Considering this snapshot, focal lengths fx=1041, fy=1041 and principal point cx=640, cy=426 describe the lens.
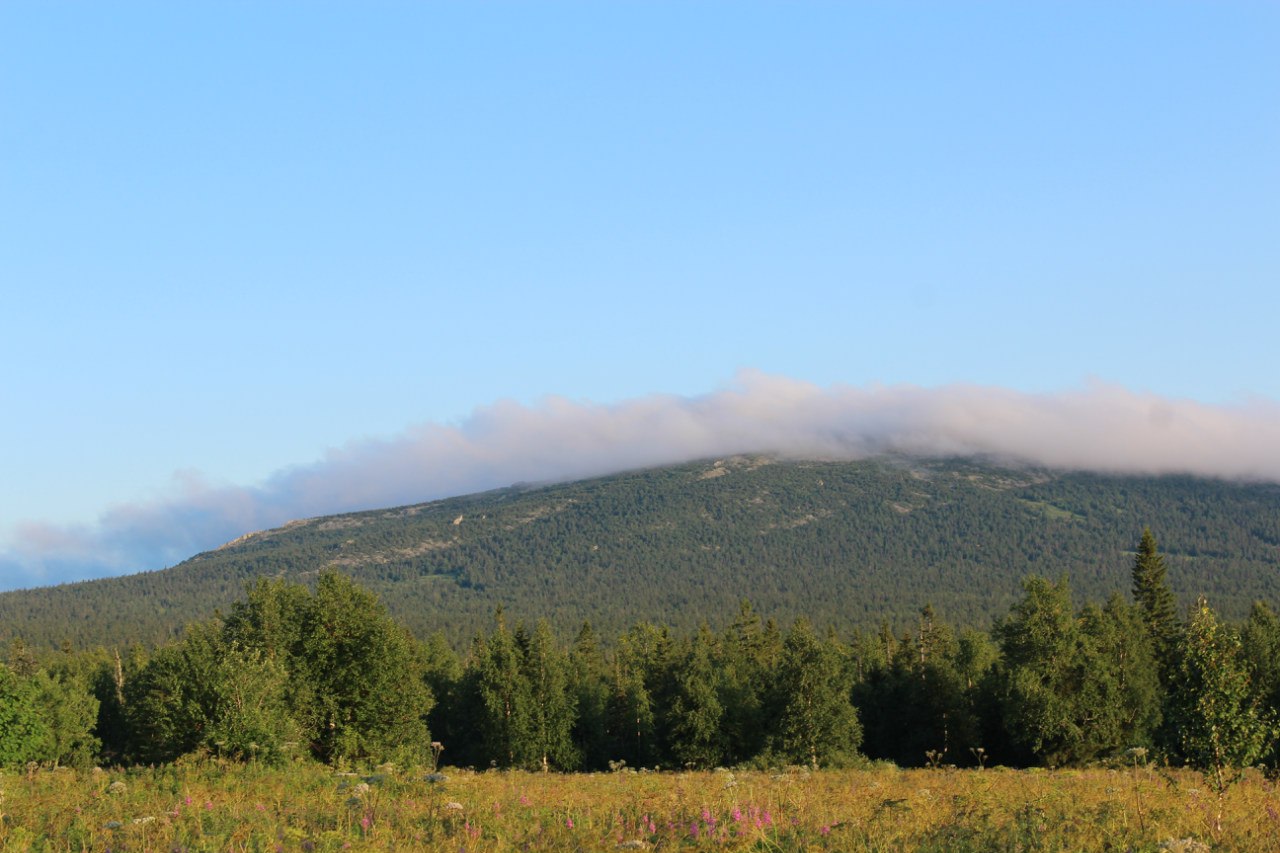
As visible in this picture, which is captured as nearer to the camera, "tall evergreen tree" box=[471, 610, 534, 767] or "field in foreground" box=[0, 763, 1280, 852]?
"field in foreground" box=[0, 763, 1280, 852]

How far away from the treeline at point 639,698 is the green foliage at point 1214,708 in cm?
436

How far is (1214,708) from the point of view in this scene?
19469 mm

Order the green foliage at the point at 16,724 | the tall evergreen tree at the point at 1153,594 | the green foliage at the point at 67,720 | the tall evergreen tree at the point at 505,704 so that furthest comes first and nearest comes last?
the tall evergreen tree at the point at 1153,594 → the green foliage at the point at 67,720 → the tall evergreen tree at the point at 505,704 → the green foliage at the point at 16,724

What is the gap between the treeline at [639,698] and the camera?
50.2m

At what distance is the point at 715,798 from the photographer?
1919 cm

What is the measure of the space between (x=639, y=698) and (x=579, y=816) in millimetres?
66179

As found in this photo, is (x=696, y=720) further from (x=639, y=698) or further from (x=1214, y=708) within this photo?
(x=1214, y=708)

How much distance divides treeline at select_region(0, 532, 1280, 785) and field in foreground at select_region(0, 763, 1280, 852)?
7.09m

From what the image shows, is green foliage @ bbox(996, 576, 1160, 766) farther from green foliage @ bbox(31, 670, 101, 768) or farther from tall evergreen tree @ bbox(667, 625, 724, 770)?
green foliage @ bbox(31, 670, 101, 768)

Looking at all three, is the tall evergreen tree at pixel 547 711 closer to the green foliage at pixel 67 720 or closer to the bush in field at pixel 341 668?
the bush in field at pixel 341 668

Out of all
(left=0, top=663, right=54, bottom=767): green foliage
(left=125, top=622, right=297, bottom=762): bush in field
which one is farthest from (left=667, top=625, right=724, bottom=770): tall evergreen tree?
(left=0, top=663, right=54, bottom=767): green foliage

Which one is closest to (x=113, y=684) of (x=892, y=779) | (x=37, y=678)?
(x=37, y=678)

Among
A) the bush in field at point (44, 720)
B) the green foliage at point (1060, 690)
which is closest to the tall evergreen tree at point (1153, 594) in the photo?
the green foliage at point (1060, 690)

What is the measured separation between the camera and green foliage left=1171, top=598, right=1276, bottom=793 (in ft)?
63.1
